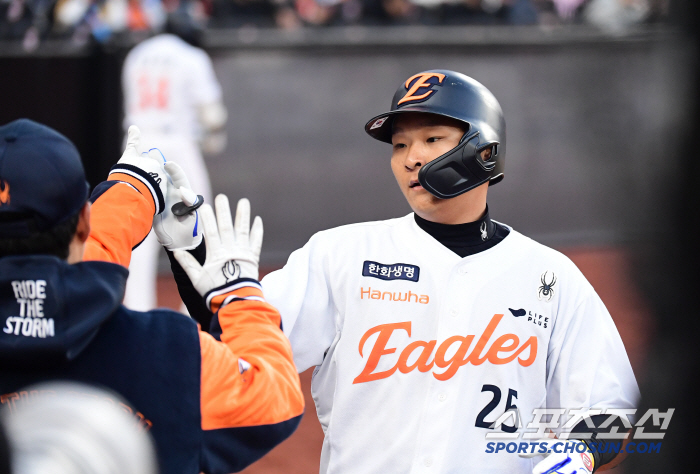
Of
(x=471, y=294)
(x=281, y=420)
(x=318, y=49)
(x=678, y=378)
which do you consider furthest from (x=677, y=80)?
(x=318, y=49)

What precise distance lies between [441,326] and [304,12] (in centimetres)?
989

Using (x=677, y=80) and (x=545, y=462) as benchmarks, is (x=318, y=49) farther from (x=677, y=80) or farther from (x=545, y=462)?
(x=677, y=80)

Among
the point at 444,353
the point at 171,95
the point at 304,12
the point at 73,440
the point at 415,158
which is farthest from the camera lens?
the point at 304,12

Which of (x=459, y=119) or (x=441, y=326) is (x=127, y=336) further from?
(x=459, y=119)

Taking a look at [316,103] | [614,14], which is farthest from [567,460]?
[614,14]

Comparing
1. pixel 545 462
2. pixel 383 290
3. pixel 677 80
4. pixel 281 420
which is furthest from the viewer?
pixel 383 290

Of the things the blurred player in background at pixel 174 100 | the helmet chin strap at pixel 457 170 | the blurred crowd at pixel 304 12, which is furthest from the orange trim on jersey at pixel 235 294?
the blurred crowd at pixel 304 12

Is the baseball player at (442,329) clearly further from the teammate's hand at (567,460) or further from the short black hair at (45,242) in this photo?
the short black hair at (45,242)

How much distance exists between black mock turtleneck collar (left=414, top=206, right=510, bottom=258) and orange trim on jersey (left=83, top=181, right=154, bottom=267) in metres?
0.83

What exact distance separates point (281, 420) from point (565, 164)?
26.6ft

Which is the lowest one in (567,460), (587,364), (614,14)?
(567,460)

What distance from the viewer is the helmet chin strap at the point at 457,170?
238cm

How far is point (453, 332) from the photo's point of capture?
2.34m

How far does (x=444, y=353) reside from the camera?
232 centimetres
